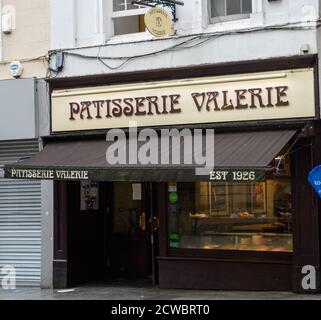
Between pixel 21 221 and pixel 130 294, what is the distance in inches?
111

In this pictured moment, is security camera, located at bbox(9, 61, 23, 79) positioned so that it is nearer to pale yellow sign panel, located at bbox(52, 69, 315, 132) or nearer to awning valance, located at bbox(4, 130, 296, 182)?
pale yellow sign panel, located at bbox(52, 69, 315, 132)

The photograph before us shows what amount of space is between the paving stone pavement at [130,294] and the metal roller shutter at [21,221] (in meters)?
0.45

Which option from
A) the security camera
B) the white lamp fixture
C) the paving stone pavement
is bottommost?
the paving stone pavement

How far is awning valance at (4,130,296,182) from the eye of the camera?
9.43m

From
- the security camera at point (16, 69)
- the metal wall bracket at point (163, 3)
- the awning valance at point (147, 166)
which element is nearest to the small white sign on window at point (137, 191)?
the awning valance at point (147, 166)

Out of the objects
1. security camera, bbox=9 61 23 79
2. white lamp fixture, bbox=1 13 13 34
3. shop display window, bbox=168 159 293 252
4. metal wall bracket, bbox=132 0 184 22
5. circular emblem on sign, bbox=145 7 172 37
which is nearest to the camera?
shop display window, bbox=168 159 293 252

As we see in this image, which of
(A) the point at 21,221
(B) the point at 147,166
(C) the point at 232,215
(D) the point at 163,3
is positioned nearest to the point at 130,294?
(C) the point at 232,215

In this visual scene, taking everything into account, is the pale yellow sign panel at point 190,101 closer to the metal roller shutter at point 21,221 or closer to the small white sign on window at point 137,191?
the metal roller shutter at point 21,221

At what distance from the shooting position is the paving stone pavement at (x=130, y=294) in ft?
33.2

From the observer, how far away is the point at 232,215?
36.2 feet

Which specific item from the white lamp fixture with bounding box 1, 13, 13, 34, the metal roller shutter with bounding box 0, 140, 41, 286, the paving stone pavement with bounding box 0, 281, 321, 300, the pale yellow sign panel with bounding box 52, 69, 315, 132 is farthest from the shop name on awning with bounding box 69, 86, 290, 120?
the paving stone pavement with bounding box 0, 281, 321, 300

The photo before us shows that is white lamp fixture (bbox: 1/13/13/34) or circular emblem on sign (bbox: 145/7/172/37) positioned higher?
white lamp fixture (bbox: 1/13/13/34)

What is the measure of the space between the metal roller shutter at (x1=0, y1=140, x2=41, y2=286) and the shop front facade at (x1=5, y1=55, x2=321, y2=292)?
58cm

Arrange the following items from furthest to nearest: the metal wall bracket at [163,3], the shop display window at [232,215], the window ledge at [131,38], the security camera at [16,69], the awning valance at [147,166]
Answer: the security camera at [16,69] < the window ledge at [131,38] < the metal wall bracket at [163,3] < the shop display window at [232,215] < the awning valance at [147,166]
